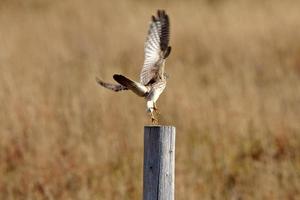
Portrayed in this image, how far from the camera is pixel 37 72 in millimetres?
8477

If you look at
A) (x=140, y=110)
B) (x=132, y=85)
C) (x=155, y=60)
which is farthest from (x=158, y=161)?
(x=140, y=110)

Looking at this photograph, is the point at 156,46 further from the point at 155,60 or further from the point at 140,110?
the point at 140,110

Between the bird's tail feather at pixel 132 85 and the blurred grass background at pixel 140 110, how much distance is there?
2.41 m

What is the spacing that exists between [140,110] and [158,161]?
4.10m

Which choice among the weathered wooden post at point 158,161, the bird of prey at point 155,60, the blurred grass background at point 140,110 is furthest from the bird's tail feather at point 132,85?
the blurred grass background at point 140,110

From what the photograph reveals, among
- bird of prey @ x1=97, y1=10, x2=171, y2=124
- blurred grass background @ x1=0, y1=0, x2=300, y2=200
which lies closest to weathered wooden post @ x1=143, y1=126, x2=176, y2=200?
bird of prey @ x1=97, y1=10, x2=171, y2=124

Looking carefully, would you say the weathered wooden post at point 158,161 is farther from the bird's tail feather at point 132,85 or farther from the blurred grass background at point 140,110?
the blurred grass background at point 140,110

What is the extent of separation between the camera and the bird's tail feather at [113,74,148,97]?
3.17 meters

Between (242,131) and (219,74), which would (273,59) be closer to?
(219,74)

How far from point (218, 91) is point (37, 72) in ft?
5.82

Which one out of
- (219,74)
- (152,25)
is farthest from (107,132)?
(152,25)

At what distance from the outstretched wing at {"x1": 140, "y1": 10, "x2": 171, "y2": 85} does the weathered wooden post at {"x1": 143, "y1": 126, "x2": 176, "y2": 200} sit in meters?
0.30

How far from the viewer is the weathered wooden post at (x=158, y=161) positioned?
3260 millimetres

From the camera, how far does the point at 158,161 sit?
3.29m
